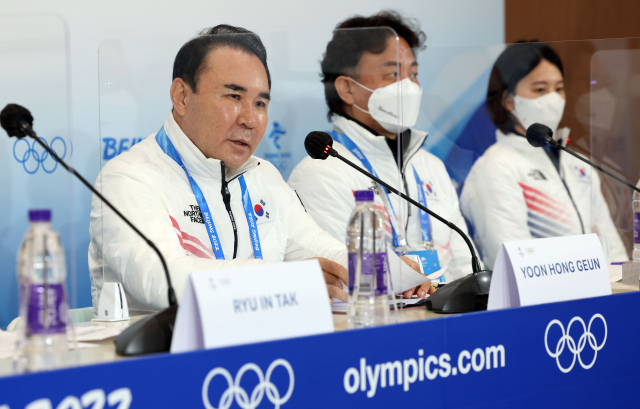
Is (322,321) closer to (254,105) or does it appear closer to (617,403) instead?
(617,403)

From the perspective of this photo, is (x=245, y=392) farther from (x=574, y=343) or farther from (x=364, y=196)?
(x=574, y=343)

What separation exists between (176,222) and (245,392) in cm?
75

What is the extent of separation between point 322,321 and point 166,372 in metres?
0.28

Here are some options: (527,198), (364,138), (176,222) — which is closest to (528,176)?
(527,198)

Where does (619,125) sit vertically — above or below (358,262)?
above

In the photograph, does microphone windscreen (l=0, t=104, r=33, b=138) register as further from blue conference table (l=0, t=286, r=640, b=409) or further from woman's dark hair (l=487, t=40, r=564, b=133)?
woman's dark hair (l=487, t=40, r=564, b=133)

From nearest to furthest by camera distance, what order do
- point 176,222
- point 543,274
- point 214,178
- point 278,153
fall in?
point 543,274 < point 176,222 < point 214,178 < point 278,153

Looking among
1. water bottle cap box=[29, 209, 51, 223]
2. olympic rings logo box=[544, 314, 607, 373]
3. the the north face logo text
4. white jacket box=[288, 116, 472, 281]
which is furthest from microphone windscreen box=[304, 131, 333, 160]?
water bottle cap box=[29, 209, 51, 223]

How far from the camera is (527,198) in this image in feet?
9.26

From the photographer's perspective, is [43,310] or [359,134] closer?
[43,310]

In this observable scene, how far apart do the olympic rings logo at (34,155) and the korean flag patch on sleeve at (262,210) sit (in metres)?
0.57

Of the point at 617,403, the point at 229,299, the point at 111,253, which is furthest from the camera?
the point at 111,253

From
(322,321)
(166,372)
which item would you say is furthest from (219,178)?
→ (166,372)

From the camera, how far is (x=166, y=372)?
35.3 inches
